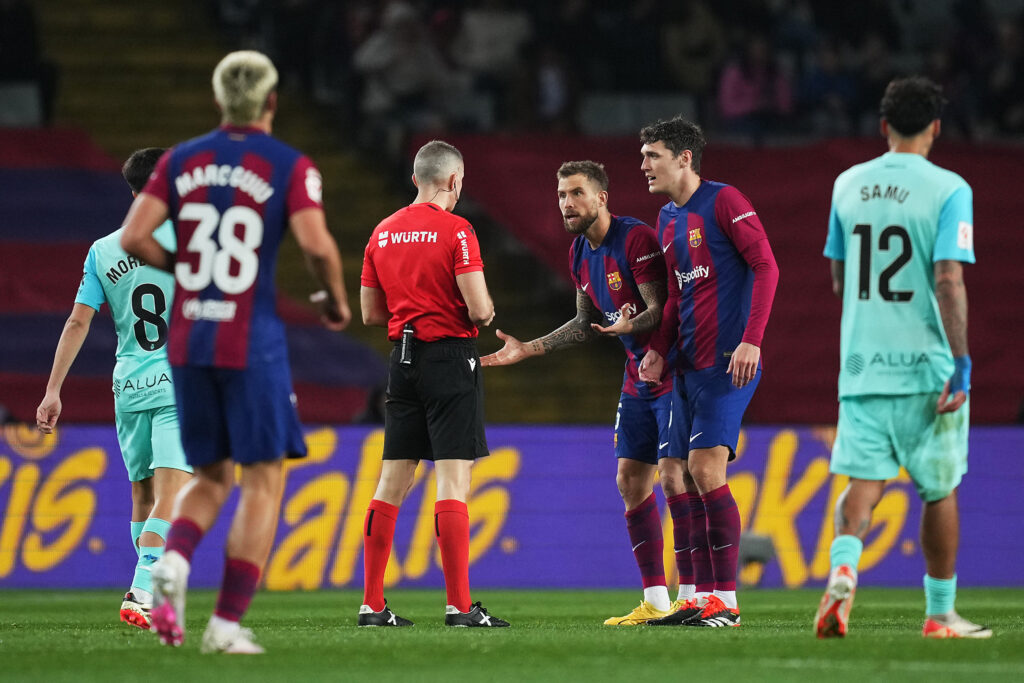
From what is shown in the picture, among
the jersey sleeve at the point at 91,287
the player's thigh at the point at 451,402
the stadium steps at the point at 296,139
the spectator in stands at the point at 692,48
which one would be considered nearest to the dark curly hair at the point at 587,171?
the player's thigh at the point at 451,402

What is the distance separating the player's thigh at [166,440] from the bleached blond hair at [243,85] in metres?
2.34

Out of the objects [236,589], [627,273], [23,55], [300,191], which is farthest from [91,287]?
[23,55]

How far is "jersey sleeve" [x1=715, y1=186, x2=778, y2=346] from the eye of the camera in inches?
295

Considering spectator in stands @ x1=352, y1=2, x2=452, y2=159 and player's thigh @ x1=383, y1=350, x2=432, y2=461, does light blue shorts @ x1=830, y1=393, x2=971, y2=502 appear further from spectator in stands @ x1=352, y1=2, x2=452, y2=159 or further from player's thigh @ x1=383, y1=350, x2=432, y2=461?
spectator in stands @ x1=352, y1=2, x2=452, y2=159

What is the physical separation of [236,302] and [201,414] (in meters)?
0.43

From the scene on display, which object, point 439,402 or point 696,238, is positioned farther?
point 696,238

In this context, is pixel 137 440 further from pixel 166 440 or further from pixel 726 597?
pixel 726 597

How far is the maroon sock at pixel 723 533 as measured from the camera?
7.70 meters

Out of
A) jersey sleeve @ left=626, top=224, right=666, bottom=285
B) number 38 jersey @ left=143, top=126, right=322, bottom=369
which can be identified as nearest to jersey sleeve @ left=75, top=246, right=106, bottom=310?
number 38 jersey @ left=143, top=126, right=322, bottom=369

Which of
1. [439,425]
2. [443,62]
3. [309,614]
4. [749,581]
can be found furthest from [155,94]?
[439,425]

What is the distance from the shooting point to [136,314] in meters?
8.01

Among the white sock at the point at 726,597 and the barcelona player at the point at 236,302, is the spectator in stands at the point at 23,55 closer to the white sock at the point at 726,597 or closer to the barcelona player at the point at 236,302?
the white sock at the point at 726,597

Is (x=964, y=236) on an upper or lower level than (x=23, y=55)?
lower

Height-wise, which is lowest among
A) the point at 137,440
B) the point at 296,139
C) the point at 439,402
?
the point at 137,440
